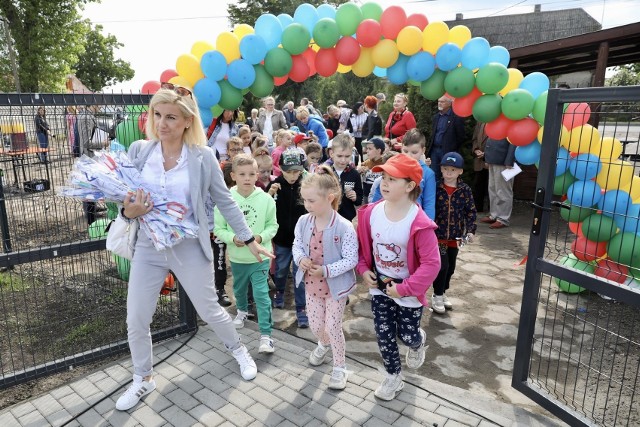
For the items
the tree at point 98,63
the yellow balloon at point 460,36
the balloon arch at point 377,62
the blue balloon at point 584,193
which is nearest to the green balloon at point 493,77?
the balloon arch at point 377,62

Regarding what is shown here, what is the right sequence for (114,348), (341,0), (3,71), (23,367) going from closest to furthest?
(23,367) < (114,348) < (3,71) < (341,0)

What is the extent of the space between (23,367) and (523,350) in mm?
3746

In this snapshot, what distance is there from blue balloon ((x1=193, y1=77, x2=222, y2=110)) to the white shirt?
330 centimetres

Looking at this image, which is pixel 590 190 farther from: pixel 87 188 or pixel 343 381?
pixel 87 188

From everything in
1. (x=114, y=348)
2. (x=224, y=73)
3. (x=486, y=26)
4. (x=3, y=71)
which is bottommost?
(x=114, y=348)

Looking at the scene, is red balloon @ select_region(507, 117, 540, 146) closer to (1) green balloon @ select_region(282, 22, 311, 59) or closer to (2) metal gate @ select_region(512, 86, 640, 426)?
(2) metal gate @ select_region(512, 86, 640, 426)

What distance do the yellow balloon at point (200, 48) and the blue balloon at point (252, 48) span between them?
1.54 feet

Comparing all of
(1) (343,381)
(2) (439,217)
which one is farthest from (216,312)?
(2) (439,217)

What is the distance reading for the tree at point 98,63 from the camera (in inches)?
2219

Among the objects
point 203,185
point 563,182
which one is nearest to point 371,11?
point 563,182

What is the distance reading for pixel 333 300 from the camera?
329 centimetres

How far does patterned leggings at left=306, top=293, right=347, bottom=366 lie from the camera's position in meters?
3.31

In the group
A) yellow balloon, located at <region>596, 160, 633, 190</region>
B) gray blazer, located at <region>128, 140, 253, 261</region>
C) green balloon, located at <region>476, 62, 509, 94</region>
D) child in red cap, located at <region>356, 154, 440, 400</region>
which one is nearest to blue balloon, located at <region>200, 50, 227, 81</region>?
gray blazer, located at <region>128, 140, 253, 261</region>

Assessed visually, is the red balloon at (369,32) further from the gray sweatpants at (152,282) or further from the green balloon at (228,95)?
the gray sweatpants at (152,282)
